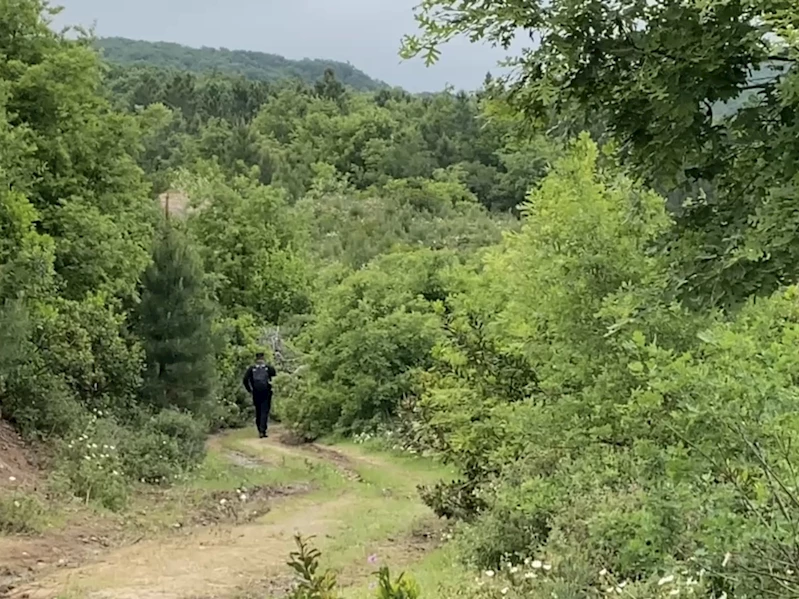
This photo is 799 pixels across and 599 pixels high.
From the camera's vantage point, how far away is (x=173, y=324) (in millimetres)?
19266

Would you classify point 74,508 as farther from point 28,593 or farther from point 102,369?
point 102,369

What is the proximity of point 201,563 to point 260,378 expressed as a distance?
34.9 feet

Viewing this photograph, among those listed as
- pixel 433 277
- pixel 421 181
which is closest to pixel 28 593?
pixel 433 277

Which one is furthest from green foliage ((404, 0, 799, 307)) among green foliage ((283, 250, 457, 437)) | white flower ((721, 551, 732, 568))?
green foliage ((283, 250, 457, 437))

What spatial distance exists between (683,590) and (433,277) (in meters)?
21.2

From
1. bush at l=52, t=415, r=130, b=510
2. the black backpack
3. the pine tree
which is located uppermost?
the pine tree

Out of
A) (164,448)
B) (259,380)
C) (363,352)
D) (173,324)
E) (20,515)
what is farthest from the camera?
(363,352)

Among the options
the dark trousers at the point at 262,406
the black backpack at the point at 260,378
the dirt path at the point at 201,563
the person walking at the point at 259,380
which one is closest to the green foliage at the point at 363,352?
the dark trousers at the point at 262,406

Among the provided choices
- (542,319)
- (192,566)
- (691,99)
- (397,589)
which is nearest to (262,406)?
(192,566)

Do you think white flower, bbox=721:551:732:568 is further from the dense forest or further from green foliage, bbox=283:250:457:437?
green foliage, bbox=283:250:457:437

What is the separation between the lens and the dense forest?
4.38m

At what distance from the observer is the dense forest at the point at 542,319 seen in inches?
172

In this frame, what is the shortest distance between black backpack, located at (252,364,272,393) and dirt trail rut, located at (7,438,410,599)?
7.34 metres

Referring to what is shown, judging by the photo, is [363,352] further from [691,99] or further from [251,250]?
[691,99]
